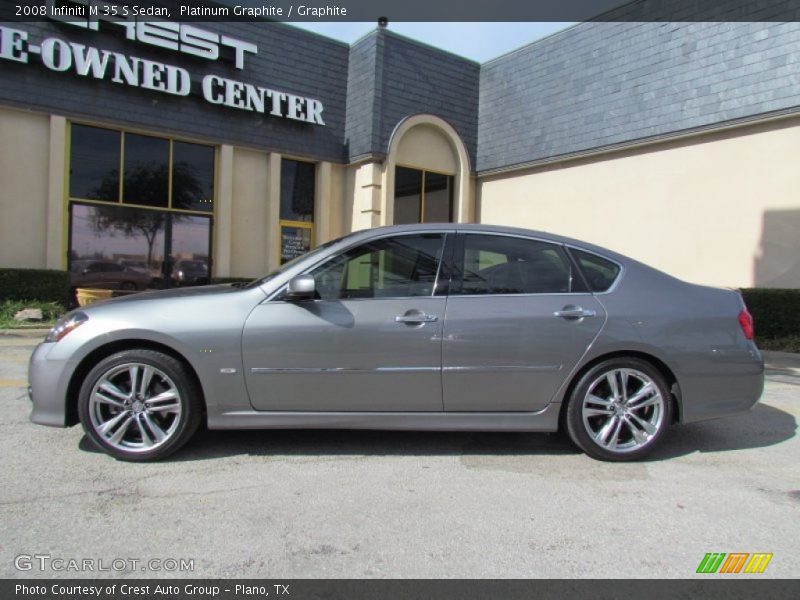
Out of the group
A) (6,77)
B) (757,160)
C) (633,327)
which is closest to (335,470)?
(633,327)

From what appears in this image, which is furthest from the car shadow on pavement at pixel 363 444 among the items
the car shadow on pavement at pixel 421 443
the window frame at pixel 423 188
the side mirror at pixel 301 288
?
the window frame at pixel 423 188

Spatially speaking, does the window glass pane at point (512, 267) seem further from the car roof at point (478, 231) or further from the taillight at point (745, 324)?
the taillight at point (745, 324)

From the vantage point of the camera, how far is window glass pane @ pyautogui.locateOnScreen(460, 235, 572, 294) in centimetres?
397

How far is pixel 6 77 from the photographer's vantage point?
10.5 meters

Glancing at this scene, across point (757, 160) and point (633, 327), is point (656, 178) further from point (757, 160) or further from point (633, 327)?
point (633, 327)

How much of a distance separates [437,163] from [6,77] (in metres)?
9.43

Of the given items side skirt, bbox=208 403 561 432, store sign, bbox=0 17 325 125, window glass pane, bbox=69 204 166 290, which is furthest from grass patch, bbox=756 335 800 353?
window glass pane, bbox=69 204 166 290

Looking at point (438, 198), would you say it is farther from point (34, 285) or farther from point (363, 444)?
point (363, 444)

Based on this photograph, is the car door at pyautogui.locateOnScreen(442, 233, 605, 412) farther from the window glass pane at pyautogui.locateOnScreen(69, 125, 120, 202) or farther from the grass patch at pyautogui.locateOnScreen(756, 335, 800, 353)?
the window glass pane at pyautogui.locateOnScreen(69, 125, 120, 202)

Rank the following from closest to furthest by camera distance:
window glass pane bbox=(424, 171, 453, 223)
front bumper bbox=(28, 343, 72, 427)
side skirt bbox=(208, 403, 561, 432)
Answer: front bumper bbox=(28, 343, 72, 427) → side skirt bbox=(208, 403, 561, 432) → window glass pane bbox=(424, 171, 453, 223)

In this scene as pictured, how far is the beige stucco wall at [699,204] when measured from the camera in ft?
33.2

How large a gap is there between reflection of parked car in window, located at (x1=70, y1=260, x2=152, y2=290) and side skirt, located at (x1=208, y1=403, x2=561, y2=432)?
9.33 m

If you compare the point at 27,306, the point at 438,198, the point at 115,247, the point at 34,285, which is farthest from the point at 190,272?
the point at 438,198
